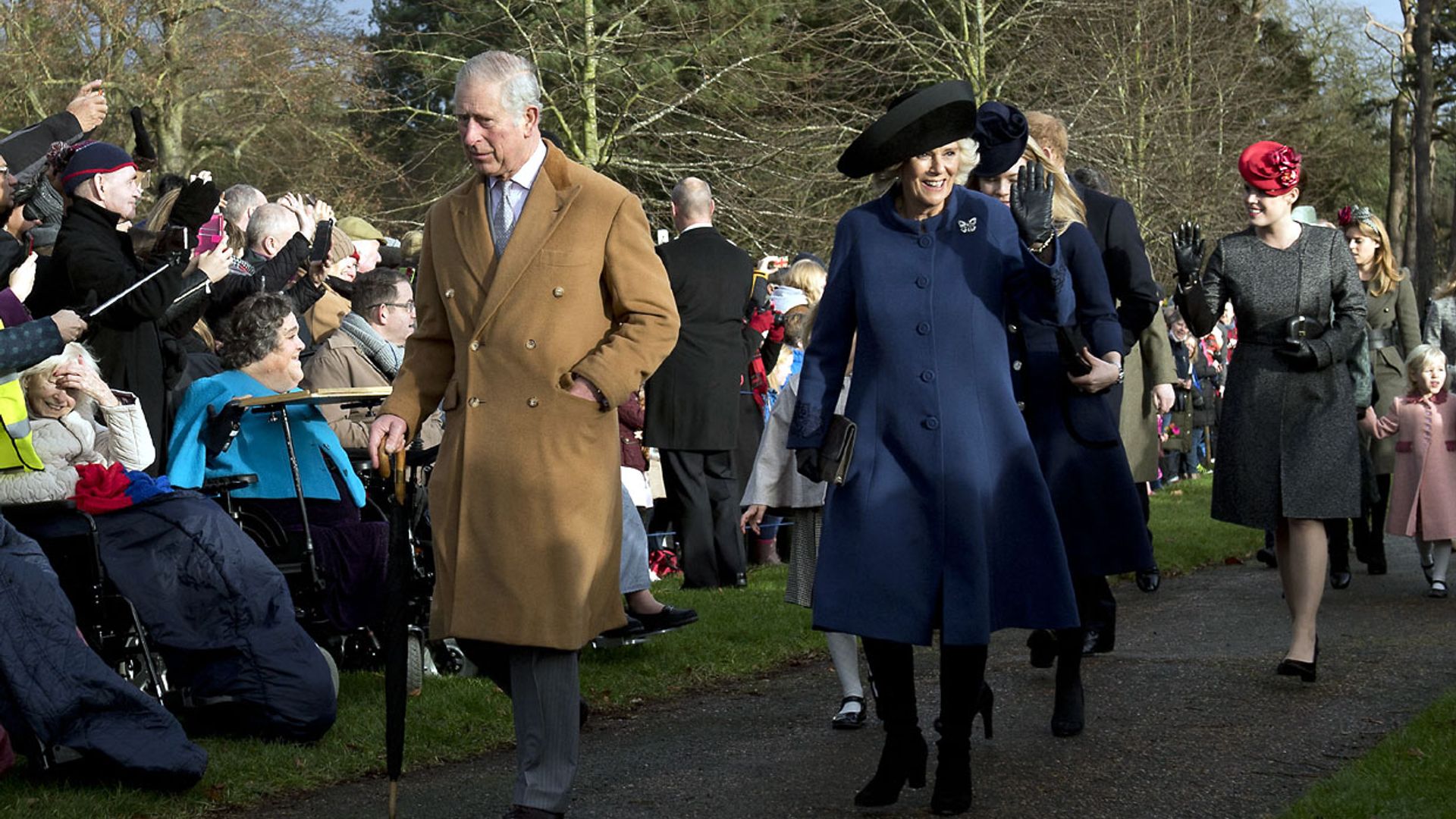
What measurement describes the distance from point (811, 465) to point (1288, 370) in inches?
123

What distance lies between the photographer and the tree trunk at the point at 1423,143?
133 ft

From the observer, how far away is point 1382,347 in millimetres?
12469

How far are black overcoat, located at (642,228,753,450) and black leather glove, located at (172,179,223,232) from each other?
11.4ft

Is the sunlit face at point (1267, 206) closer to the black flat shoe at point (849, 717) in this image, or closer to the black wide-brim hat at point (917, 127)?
the black flat shoe at point (849, 717)

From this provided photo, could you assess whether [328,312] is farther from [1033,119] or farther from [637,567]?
[1033,119]

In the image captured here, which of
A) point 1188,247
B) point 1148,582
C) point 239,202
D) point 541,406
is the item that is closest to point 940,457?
point 541,406

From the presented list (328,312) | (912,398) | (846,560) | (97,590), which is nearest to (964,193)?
(912,398)

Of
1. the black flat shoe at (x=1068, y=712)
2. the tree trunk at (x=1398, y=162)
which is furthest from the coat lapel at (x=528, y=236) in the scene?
the tree trunk at (x=1398, y=162)

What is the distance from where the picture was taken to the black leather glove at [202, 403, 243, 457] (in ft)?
25.3

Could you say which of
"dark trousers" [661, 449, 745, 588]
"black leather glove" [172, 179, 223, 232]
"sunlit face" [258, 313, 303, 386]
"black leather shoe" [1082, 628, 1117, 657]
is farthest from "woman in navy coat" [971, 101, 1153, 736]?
"dark trousers" [661, 449, 745, 588]

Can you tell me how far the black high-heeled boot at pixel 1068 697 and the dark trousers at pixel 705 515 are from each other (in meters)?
4.49

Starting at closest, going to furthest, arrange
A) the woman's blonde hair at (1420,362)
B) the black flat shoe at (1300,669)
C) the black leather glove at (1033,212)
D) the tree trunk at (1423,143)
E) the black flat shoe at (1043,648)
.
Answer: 1. the black leather glove at (1033,212)
2. the black flat shoe at (1300,669)
3. the black flat shoe at (1043,648)
4. the woman's blonde hair at (1420,362)
5. the tree trunk at (1423,143)

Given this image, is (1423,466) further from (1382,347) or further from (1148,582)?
(1148,582)

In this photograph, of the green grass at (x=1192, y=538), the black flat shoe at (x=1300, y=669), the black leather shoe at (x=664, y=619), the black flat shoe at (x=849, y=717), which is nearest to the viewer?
the black flat shoe at (x=849, y=717)
